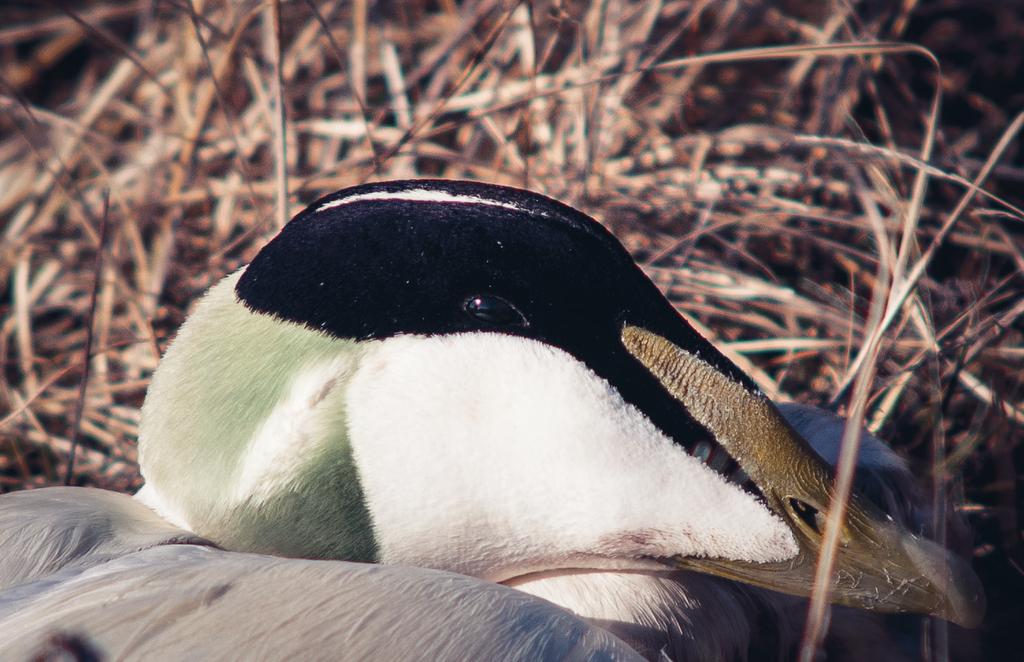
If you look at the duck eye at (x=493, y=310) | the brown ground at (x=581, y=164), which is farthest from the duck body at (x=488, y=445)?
the brown ground at (x=581, y=164)

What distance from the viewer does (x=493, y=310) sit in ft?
3.53

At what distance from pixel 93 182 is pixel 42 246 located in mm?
246

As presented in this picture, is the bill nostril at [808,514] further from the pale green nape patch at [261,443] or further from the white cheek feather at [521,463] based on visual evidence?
the pale green nape patch at [261,443]

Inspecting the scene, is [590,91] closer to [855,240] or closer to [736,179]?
[736,179]

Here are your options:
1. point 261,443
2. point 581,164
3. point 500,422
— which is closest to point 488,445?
point 500,422

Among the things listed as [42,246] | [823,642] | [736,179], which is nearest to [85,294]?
[42,246]

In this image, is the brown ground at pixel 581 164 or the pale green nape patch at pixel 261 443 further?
the brown ground at pixel 581 164

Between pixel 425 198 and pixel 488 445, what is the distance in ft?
0.77

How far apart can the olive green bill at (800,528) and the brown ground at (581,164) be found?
47 centimetres

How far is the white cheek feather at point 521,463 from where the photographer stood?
1.07 m

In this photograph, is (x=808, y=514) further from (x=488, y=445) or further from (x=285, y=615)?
(x=285, y=615)

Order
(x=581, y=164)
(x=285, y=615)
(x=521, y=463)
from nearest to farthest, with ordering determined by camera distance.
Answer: (x=285, y=615)
(x=521, y=463)
(x=581, y=164)

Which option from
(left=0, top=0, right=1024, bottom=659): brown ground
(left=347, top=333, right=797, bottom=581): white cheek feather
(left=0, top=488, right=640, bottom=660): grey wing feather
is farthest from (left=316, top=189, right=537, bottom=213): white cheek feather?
(left=0, top=0, right=1024, bottom=659): brown ground

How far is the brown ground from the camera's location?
5.78 feet
